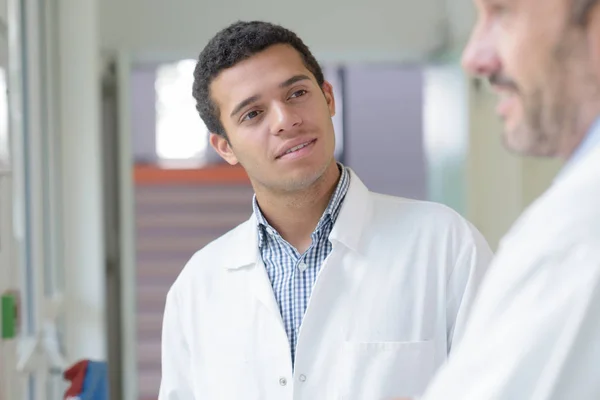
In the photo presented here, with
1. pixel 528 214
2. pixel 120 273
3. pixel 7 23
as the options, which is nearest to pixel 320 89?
pixel 528 214

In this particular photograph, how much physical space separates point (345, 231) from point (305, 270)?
0.09m

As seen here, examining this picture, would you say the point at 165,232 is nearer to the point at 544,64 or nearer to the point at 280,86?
the point at 280,86

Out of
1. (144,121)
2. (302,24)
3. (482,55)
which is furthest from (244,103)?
(144,121)

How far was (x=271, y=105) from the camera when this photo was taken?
1133 mm

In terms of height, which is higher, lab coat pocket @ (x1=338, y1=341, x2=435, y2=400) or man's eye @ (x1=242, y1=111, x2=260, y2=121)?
man's eye @ (x1=242, y1=111, x2=260, y2=121)

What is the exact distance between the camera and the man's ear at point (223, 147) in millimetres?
1266

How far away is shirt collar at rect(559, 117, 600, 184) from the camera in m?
0.41

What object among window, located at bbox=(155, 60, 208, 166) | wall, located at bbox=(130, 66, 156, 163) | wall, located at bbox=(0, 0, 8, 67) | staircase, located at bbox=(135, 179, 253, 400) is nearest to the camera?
wall, located at bbox=(0, 0, 8, 67)

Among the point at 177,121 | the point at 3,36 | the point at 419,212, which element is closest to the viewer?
the point at 419,212

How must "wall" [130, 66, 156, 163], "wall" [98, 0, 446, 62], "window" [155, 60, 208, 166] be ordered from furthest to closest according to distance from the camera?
"wall" [130, 66, 156, 163]
"window" [155, 60, 208, 166]
"wall" [98, 0, 446, 62]

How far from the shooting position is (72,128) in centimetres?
236

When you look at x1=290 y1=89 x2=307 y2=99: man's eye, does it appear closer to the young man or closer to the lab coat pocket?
the young man

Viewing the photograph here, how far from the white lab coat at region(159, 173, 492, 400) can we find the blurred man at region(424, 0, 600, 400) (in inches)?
26.2

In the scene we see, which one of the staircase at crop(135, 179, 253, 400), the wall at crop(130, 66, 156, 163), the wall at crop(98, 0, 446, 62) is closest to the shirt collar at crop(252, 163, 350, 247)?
the wall at crop(98, 0, 446, 62)
